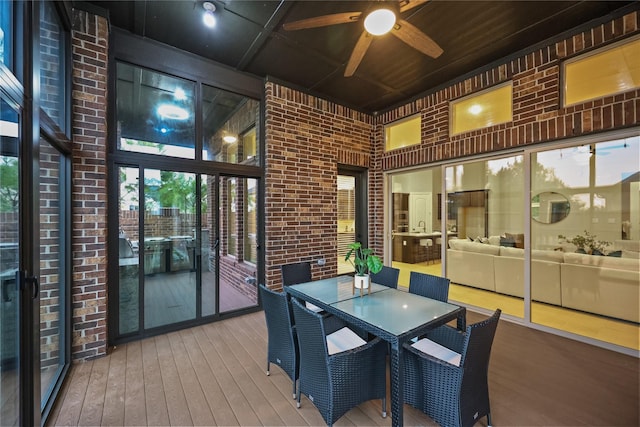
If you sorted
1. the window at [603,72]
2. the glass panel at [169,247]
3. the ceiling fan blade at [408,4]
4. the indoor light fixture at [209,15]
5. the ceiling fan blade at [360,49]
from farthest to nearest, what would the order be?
1. the glass panel at [169,247]
2. the window at [603,72]
3. the indoor light fixture at [209,15]
4. the ceiling fan blade at [360,49]
5. the ceiling fan blade at [408,4]

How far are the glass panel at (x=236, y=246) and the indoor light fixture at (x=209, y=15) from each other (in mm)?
1700

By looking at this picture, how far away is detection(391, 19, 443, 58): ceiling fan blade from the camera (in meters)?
2.10


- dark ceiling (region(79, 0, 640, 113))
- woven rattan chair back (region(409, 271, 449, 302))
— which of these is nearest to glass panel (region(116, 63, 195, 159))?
dark ceiling (region(79, 0, 640, 113))

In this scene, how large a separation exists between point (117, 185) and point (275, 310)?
7.35ft

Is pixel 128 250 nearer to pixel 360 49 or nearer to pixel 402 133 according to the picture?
pixel 360 49

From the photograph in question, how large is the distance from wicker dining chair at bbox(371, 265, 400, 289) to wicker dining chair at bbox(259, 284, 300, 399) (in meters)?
1.25

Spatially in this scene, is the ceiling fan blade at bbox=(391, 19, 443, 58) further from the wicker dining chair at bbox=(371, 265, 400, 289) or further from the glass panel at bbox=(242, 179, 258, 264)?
the glass panel at bbox=(242, 179, 258, 264)

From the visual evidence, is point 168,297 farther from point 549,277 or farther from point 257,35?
point 549,277

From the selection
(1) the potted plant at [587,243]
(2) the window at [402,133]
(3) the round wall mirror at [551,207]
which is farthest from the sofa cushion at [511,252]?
(2) the window at [402,133]

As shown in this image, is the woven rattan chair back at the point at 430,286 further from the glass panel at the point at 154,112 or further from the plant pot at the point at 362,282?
the glass panel at the point at 154,112

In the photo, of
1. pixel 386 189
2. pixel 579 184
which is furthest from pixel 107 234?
pixel 579 184

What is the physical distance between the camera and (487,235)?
4.33 m

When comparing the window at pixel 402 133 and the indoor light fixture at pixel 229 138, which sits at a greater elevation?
the window at pixel 402 133

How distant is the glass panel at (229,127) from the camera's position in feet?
11.3
